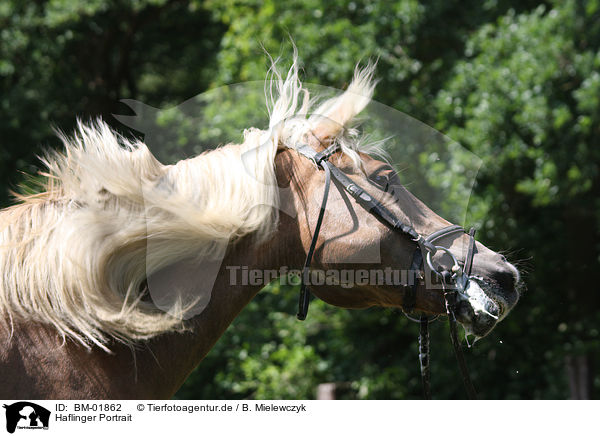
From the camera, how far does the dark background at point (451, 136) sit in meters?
5.27

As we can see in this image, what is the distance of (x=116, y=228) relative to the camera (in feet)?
6.40

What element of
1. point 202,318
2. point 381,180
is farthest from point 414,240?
point 202,318

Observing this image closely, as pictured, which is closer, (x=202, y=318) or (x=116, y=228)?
(x=116, y=228)

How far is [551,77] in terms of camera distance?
5.19 metres

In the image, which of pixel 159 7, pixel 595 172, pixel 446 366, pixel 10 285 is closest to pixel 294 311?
pixel 446 366

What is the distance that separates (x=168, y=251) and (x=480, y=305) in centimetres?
110

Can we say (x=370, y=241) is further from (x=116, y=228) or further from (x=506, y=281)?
(x=116, y=228)

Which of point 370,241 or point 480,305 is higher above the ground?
point 370,241

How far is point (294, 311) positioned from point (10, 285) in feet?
16.0

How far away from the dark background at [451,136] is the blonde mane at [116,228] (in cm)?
289
